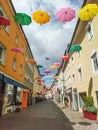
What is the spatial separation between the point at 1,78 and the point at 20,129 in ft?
17.3

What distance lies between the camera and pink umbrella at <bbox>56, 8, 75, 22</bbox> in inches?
390

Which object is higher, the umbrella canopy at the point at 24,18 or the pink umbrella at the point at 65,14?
the umbrella canopy at the point at 24,18

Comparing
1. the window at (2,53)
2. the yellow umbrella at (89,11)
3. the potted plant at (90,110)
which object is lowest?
the potted plant at (90,110)

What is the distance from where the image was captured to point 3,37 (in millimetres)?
13664

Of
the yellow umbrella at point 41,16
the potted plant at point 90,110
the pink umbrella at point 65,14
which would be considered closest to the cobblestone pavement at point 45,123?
the potted plant at point 90,110

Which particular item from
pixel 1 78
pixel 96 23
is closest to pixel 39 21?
pixel 96 23

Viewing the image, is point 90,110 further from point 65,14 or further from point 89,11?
point 65,14

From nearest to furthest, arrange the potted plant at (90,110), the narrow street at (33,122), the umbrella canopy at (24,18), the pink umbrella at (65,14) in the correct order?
the narrow street at (33,122) → the pink umbrella at (65,14) → the umbrella canopy at (24,18) → the potted plant at (90,110)

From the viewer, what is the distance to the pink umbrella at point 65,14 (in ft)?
32.5

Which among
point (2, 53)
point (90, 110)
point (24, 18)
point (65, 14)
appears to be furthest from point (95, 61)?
point (2, 53)

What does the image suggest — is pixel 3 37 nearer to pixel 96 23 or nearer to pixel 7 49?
pixel 7 49

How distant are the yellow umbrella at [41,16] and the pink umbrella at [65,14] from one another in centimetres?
80

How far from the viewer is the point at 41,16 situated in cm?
987

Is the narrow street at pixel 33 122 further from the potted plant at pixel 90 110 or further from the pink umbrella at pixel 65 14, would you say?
the pink umbrella at pixel 65 14
